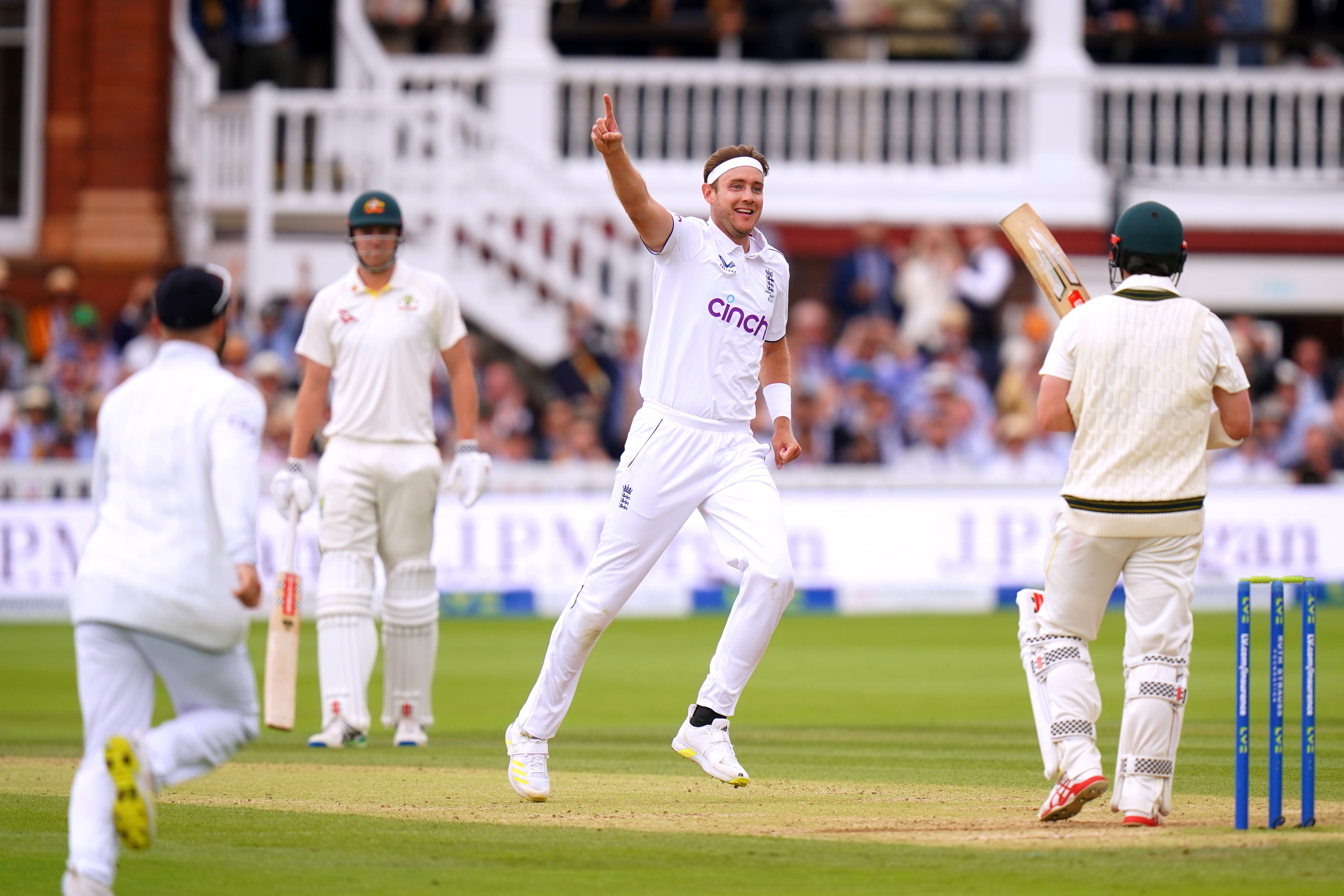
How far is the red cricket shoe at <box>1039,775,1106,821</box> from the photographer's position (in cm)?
659

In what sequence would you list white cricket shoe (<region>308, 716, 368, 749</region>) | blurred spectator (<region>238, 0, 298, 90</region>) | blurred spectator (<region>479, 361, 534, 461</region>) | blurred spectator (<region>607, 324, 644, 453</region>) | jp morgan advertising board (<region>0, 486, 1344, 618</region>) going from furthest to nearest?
blurred spectator (<region>238, 0, 298, 90</region>)
blurred spectator (<region>607, 324, 644, 453</region>)
blurred spectator (<region>479, 361, 534, 461</region>)
jp morgan advertising board (<region>0, 486, 1344, 618</region>)
white cricket shoe (<region>308, 716, 368, 749</region>)

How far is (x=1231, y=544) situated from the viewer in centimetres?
1686

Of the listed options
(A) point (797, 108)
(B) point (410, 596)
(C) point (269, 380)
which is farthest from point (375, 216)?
(A) point (797, 108)

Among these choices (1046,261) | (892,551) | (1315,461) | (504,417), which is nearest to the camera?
(1046,261)

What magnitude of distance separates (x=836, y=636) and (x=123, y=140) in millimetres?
10336

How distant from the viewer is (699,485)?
7340 mm

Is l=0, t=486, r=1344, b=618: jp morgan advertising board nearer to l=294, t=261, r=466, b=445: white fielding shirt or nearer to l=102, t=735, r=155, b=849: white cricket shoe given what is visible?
l=294, t=261, r=466, b=445: white fielding shirt

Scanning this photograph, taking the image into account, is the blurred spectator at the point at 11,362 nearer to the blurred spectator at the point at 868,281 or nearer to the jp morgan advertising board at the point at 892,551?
the jp morgan advertising board at the point at 892,551

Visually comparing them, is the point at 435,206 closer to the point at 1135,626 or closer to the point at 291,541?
the point at 291,541

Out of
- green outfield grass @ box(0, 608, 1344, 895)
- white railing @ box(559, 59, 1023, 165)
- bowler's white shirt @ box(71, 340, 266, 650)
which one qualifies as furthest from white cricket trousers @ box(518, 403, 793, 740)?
white railing @ box(559, 59, 1023, 165)

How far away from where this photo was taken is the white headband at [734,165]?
7.48 meters

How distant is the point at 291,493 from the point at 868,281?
11329mm

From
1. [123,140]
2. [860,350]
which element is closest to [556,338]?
[860,350]

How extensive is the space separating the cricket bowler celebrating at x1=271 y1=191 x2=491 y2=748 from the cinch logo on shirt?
7.78 feet
